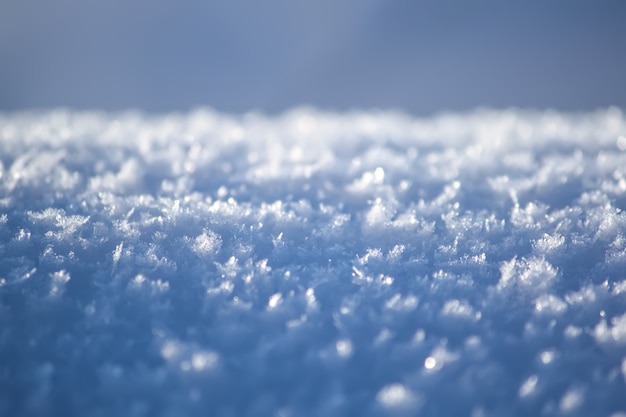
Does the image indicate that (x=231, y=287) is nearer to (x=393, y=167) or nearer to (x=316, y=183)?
(x=316, y=183)

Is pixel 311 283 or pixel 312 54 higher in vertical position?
pixel 312 54

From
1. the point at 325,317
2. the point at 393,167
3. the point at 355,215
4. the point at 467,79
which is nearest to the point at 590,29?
the point at 467,79

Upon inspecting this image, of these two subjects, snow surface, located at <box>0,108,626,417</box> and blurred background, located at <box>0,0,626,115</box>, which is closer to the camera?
snow surface, located at <box>0,108,626,417</box>

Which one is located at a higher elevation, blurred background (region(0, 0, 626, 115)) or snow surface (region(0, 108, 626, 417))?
blurred background (region(0, 0, 626, 115))

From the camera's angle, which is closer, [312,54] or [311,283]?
[311,283]

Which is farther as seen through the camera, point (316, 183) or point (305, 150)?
point (305, 150)
